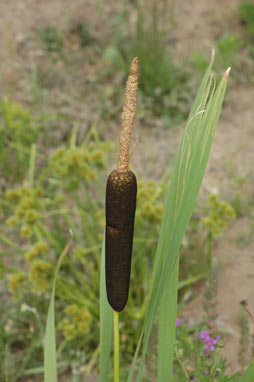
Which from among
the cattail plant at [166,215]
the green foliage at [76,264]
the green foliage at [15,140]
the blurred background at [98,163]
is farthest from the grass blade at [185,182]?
the green foliage at [15,140]

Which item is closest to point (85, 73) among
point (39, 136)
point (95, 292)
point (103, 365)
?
point (39, 136)

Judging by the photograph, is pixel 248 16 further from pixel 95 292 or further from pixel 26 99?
pixel 95 292

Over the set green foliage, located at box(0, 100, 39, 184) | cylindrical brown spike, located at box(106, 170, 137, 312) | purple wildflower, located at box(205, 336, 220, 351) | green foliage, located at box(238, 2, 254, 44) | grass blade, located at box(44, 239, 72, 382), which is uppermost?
green foliage, located at box(238, 2, 254, 44)

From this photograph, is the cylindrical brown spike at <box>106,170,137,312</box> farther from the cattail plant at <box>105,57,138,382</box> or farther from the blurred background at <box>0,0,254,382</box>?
the blurred background at <box>0,0,254,382</box>

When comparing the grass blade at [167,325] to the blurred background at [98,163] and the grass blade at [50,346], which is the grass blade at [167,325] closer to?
the grass blade at [50,346]

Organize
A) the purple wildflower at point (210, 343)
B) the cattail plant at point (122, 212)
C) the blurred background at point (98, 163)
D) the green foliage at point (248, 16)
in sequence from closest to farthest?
the cattail plant at point (122, 212), the purple wildflower at point (210, 343), the blurred background at point (98, 163), the green foliage at point (248, 16)

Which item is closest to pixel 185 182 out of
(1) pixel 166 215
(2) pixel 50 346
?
(1) pixel 166 215

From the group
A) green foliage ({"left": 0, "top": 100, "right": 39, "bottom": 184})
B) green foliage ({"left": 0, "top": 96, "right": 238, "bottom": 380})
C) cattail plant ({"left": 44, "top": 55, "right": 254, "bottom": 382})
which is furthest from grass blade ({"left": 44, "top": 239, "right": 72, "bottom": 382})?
green foliage ({"left": 0, "top": 100, "right": 39, "bottom": 184})

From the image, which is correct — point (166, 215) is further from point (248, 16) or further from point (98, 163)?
point (248, 16)
